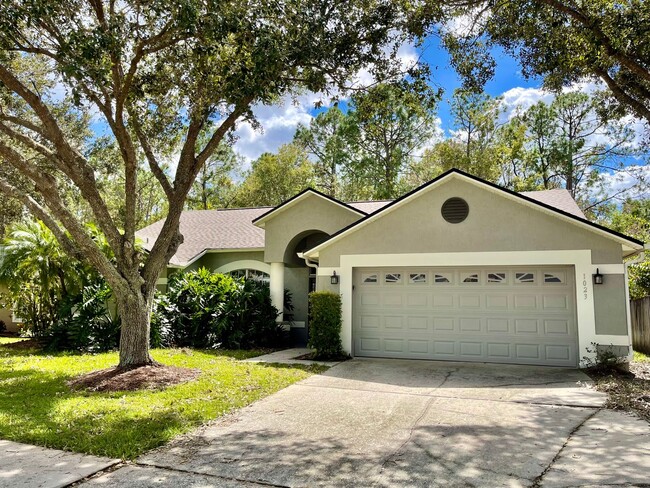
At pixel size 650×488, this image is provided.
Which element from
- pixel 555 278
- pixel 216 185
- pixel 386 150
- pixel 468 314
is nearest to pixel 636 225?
pixel 386 150

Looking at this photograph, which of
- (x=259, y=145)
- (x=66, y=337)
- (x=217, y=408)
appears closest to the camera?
(x=217, y=408)

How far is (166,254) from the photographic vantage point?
9891 millimetres

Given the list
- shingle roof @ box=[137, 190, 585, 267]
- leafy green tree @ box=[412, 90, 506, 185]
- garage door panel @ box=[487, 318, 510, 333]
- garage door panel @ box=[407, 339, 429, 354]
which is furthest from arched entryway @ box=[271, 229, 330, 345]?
leafy green tree @ box=[412, 90, 506, 185]

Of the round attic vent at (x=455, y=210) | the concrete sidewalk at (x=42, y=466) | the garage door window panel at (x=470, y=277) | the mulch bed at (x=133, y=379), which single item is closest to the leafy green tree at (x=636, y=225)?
the garage door window panel at (x=470, y=277)

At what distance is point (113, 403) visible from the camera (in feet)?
23.8

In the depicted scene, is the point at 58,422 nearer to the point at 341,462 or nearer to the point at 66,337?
the point at 341,462

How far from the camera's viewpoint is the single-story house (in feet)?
33.4

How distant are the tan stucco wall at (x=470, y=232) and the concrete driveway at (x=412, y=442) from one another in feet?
11.2

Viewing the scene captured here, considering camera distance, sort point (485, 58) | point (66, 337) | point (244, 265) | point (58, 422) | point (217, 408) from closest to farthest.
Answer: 1. point (58, 422)
2. point (217, 408)
3. point (485, 58)
4. point (66, 337)
5. point (244, 265)

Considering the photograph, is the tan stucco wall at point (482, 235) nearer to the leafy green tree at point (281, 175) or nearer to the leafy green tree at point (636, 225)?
the leafy green tree at point (636, 225)

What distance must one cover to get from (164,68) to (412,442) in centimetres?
953

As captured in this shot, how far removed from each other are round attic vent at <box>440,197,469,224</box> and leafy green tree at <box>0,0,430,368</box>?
11.4ft

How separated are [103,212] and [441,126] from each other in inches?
1110

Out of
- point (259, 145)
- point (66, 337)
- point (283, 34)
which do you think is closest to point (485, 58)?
point (283, 34)
